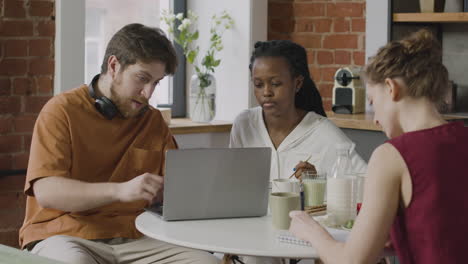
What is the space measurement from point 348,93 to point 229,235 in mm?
2272

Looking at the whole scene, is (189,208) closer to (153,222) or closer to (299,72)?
(153,222)

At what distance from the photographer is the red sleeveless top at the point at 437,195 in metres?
1.71

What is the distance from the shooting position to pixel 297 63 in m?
3.03

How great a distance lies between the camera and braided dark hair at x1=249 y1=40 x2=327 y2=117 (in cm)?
301

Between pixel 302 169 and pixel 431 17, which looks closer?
pixel 302 169

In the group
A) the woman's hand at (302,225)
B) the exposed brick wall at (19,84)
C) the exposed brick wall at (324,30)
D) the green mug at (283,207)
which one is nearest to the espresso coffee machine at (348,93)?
the exposed brick wall at (324,30)

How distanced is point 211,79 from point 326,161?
1557 mm

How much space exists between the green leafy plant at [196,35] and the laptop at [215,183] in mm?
2012

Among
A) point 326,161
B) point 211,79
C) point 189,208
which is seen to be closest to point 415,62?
point 189,208

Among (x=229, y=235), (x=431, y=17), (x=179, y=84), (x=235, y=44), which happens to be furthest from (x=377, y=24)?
(x=229, y=235)

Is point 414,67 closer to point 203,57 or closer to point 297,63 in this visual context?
point 297,63

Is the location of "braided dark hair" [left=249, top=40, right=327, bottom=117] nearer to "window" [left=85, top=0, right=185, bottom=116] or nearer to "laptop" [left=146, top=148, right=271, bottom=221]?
"laptop" [left=146, top=148, right=271, bottom=221]

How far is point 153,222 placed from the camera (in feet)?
7.43

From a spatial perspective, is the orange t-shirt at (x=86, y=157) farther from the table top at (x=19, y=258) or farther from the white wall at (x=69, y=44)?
the white wall at (x=69, y=44)
